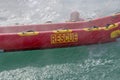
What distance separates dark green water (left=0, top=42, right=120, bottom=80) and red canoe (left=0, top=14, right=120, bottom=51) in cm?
22

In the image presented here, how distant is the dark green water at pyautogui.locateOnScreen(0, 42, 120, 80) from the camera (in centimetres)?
873

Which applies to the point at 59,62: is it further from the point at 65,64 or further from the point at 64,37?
the point at 64,37

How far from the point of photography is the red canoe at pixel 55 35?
9578 millimetres

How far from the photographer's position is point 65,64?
30.6 ft

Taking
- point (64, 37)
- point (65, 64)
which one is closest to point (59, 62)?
point (65, 64)

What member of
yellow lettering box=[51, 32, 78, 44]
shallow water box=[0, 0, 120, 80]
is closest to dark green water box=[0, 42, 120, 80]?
shallow water box=[0, 0, 120, 80]

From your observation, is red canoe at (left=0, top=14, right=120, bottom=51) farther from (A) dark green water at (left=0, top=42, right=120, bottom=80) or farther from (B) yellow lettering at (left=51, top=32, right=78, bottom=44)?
(A) dark green water at (left=0, top=42, right=120, bottom=80)

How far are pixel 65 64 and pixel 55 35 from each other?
960 millimetres

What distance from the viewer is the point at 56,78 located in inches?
340

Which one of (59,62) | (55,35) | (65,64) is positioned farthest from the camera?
(55,35)

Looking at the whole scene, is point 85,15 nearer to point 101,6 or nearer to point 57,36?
point 101,6

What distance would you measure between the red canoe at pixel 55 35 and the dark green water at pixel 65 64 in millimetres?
215

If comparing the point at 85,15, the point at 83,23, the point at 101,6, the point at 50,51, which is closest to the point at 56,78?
the point at 50,51

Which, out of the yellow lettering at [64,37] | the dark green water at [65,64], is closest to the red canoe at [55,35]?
the yellow lettering at [64,37]
